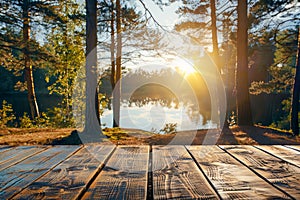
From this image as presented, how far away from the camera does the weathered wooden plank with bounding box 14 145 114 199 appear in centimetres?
91

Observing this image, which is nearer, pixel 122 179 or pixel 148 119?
pixel 122 179

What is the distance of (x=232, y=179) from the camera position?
3.56ft

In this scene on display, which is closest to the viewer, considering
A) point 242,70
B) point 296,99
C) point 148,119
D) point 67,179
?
point 67,179

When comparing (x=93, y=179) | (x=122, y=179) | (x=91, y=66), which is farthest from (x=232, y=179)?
(x=91, y=66)

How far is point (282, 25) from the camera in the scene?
9.77 metres

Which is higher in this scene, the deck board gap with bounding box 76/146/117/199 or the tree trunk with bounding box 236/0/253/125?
the tree trunk with bounding box 236/0/253/125

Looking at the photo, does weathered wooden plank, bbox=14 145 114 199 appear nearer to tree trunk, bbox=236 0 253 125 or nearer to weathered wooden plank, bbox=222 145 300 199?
weathered wooden plank, bbox=222 145 300 199

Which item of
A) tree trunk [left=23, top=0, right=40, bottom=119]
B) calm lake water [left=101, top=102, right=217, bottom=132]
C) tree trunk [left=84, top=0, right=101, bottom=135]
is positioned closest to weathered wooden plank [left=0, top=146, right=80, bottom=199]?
tree trunk [left=84, top=0, right=101, bottom=135]

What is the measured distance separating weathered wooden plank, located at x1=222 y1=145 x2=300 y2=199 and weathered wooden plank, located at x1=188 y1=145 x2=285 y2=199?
0.05 m

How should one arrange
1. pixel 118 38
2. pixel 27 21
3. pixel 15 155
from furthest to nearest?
1. pixel 118 38
2. pixel 27 21
3. pixel 15 155

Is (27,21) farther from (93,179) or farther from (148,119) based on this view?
(93,179)

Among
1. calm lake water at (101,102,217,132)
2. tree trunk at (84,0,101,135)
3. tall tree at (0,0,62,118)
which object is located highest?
tall tree at (0,0,62,118)

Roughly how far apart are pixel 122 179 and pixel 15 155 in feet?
2.89

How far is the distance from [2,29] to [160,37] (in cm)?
582
